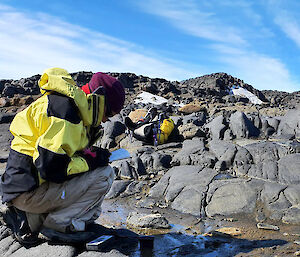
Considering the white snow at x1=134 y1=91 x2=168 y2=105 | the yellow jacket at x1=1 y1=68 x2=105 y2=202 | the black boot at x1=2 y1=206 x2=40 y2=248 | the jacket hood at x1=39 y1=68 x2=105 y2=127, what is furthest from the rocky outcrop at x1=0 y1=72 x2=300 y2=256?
the white snow at x1=134 y1=91 x2=168 y2=105

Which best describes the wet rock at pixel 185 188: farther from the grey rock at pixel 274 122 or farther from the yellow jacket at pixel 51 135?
the grey rock at pixel 274 122

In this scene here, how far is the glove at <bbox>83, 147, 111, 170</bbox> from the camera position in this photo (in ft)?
10.2

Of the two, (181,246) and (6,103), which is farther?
(6,103)

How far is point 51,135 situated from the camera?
102 inches

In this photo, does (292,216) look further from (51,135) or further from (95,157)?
(51,135)

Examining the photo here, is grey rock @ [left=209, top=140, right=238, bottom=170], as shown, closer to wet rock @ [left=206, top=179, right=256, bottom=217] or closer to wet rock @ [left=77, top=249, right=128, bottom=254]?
wet rock @ [left=206, top=179, right=256, bottom=217]

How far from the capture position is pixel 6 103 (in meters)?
20.5

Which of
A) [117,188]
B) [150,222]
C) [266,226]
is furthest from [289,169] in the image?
[117,188]

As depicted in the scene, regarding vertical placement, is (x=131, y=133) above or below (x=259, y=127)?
below

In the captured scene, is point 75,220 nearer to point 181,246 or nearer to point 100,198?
point 100,198

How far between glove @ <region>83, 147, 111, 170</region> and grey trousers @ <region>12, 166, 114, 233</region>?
0.07 metres

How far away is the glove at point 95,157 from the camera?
312 cm

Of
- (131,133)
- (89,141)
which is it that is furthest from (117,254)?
(131,133)

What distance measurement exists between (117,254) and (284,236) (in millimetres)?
2138
